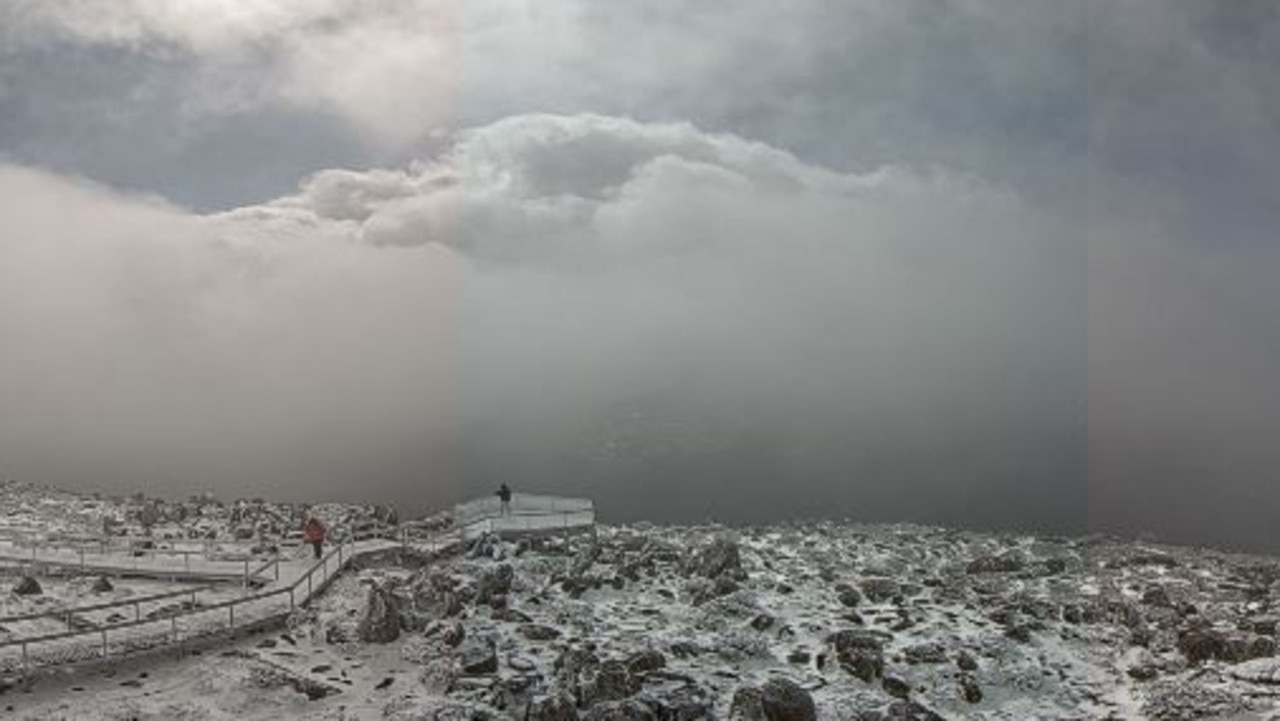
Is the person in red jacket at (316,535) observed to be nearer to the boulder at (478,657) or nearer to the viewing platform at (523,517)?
the viewing platform at (523,517)

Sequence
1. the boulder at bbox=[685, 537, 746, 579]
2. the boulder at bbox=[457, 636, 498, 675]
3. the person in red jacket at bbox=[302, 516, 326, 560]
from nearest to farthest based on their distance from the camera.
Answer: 1. the boulder at bbox=[457, 636, 498, 675]
2. the boulder at bbox=[685, 537, 746, 579]
3. the person in red jacket at bbox=[302, 516, 326, 560]

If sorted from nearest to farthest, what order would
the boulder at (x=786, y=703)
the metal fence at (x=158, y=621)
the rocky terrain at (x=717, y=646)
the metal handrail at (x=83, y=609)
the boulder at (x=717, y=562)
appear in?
the boulder at (x=786, y=703) → the rocky terrain at (x=717, y=646) → the metal fence at (x=158, y=621) → the metal handrail at (x=83, y=609) → the boulder at (x=717, y=562)

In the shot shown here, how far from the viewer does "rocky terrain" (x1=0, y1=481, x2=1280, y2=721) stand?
28.7 metres

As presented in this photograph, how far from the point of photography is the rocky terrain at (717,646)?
94.1 ft

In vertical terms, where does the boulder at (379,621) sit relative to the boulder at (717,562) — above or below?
below

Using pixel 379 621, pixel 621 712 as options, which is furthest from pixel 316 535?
pixel 621 712

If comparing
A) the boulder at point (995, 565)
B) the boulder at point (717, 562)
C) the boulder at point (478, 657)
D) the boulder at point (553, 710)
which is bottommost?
A: the boulder at point (553, 710)

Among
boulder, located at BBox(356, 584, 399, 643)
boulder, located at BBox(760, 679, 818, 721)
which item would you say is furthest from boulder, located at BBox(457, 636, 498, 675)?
boulder, located at BBox(760, 679, 818, 721)

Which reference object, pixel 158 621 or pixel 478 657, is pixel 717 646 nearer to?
pixel 478 657

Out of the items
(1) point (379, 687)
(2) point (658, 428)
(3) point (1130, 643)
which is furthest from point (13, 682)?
(2) point (658, 428)

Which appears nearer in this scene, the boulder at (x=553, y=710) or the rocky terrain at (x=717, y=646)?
the boulder at (x=553, y=710)

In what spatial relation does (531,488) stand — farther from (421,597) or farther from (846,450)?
(421,597)

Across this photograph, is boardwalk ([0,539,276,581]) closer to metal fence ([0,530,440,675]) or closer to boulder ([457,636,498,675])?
metal fence ([0,530,440,675])

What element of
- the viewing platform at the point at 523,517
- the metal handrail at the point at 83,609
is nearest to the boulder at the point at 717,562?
the viewing platform at the point at 523,517
